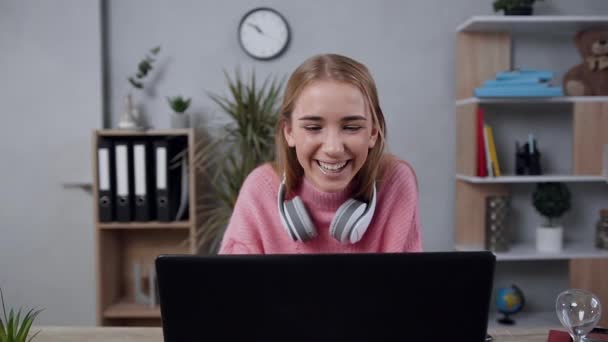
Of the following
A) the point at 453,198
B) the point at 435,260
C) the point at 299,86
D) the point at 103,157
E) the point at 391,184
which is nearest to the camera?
the point at 435,260

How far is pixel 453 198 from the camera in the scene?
321 cm

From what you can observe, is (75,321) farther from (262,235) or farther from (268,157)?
(262,235)

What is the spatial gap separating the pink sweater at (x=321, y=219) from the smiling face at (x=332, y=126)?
164mm

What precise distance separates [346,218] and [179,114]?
6.56 ft

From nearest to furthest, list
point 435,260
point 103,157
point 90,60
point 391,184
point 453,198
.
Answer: point 435,260, point 391,184, point 103,157, point 90,60, point 453,198

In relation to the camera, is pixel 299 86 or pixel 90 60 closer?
pixel 299 86

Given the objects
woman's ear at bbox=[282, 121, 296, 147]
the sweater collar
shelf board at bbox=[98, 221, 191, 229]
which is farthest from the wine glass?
shelf board at bbox=[98, 221, 191, 229]

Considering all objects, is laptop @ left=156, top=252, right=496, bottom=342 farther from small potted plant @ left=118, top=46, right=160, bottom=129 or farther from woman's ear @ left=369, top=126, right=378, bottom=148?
small potted plant @ left=118, top=46, right=160, bottom=129

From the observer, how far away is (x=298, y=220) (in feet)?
3.71

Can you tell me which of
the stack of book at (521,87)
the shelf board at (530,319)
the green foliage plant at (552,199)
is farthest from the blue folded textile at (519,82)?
the shelf board at (530,319)

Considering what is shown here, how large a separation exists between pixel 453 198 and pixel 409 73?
732 mm

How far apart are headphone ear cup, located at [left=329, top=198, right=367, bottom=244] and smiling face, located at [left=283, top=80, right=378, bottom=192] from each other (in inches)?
5.1

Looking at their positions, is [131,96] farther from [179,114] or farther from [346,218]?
[346,218]

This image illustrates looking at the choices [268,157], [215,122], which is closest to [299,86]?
[268,157]
